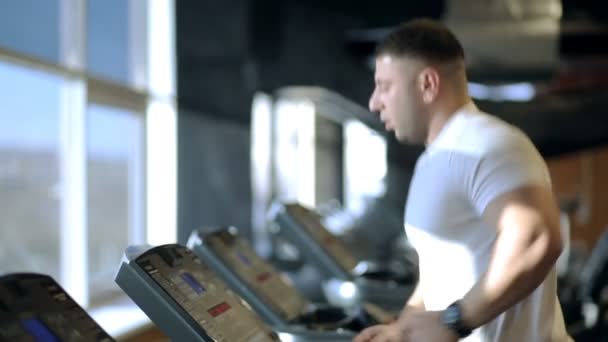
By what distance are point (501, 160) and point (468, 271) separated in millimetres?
266

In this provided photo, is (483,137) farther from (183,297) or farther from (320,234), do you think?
(320,234)

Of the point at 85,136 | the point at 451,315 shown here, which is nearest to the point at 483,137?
the point at 451,315

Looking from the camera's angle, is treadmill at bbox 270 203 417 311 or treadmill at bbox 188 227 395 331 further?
treadmill at bbox 270 203 417 311

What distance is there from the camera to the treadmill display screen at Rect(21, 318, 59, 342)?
1665 millimetres

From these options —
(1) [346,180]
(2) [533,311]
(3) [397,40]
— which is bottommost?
(1) [346,180]

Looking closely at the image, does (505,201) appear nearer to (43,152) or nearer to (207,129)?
(43,152)

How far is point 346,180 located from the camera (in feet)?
27.9

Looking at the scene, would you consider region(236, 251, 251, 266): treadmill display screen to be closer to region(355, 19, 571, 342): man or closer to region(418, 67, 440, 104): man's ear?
region(355, 19, 571, 342): man

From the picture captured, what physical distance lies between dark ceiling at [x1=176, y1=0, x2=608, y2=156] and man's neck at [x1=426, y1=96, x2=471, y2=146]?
4880mm

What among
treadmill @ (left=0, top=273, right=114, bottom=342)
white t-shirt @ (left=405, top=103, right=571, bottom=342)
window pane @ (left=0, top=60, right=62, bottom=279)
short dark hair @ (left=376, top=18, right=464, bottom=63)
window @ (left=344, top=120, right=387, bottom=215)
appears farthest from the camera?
window @ (left=344, top=120, right=387, bottom=215)

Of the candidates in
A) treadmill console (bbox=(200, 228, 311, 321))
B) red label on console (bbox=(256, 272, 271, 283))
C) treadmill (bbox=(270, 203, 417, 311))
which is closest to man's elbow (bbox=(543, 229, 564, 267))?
treadmill console (bbox=(200, 228, 311, 321))

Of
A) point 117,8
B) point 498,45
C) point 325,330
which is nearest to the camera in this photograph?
point 325,330

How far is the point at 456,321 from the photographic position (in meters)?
1.86

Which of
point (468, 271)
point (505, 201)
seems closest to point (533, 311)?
point (468, 271)
